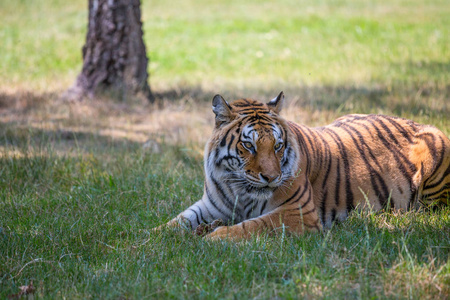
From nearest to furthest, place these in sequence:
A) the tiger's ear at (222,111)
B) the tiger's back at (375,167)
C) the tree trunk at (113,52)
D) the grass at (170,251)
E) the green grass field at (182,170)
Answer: the grass at (170,251) < the green grass field at (182,170) < the tiger's ear at (222,111) < the tiger's back at (375,167) < the tree trunk at (113,52)

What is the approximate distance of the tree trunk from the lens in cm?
824

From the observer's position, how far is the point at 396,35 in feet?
50.2

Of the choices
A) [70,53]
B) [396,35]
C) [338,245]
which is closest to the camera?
[338,245]

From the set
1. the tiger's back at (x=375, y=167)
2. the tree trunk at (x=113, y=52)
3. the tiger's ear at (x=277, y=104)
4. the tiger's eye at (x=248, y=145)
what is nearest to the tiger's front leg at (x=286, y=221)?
the tiger's back at (x=375, y=167)

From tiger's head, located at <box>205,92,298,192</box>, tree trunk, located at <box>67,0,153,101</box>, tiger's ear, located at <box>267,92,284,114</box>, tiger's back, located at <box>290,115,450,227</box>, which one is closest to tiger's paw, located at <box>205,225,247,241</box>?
tiger's head, located at <box>205,92,298,192</box>

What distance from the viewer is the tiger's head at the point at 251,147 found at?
3.87m

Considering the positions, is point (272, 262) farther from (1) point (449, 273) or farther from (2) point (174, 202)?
(2) point (174, 202)

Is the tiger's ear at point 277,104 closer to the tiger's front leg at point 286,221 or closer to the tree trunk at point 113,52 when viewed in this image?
the tiger's front leg at point 286,221

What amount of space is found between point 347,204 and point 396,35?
12227mm

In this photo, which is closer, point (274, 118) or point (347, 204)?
point (274, 118)

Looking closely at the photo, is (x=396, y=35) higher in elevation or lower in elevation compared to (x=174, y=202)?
higher

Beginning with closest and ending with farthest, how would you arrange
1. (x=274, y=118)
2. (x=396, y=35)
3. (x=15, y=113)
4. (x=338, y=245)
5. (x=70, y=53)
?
(x=338, y=245), (x=274, y=118), (x=15, y=113), (x=70, y=53), (x=396, y=35)

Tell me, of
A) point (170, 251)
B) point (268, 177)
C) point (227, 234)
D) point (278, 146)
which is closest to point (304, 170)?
point (278, 146)

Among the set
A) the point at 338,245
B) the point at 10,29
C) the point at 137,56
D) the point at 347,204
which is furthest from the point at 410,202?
the point at 10,29
